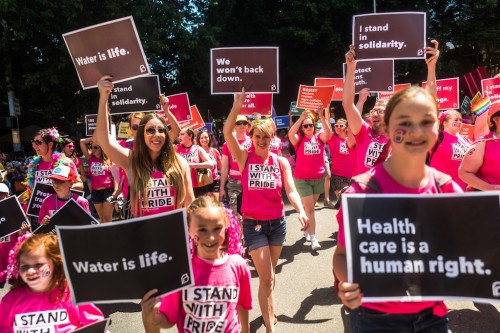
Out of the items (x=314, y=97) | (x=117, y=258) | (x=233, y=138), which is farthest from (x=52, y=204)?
(x=314, y=97)

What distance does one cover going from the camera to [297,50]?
23297 mm

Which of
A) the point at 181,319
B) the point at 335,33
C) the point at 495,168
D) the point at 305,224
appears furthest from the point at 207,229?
the point at 335,33

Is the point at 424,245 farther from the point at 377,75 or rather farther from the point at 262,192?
the point at 377,75

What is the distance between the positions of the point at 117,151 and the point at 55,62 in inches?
574

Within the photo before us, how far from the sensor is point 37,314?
2.43 meters

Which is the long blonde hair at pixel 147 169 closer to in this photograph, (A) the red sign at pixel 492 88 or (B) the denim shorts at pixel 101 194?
(B) the denim shorts at pixel 101 194

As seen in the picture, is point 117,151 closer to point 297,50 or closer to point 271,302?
point 271,302

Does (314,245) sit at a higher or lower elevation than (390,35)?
lower

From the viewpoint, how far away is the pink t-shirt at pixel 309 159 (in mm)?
6695

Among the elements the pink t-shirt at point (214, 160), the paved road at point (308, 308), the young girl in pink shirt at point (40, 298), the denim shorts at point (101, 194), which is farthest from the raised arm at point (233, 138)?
the denim shorts at point (101, 194)

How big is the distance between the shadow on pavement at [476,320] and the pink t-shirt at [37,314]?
3.08 metres

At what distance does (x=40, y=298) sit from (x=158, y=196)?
43.4 inches

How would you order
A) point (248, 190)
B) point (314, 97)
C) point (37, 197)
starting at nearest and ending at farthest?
point (248, 190) < point (37, 197) < point (314, 97)

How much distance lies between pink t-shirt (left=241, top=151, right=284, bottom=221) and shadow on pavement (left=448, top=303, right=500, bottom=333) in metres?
1.84
